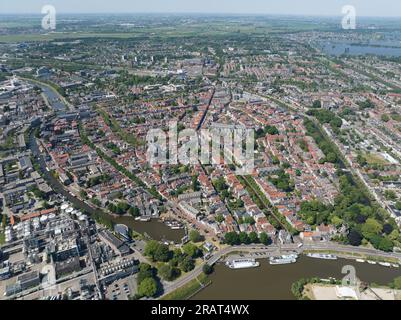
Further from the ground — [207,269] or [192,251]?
[192,251]

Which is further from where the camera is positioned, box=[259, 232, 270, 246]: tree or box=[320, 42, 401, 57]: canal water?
Answer: box=[320, 42, 401, 57]: canal water

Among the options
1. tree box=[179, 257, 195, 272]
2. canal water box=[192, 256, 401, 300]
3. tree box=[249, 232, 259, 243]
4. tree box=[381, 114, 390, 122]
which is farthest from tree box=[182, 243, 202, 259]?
tree box=[381, 114, 390, 122]

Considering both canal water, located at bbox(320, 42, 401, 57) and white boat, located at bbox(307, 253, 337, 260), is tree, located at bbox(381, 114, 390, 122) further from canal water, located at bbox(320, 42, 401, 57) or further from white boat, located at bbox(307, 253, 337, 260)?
canal water, located at bbox(320, 42, 401, 57)

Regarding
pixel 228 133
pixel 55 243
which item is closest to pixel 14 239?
pixel 55 243

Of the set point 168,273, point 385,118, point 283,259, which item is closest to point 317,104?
point 385,118

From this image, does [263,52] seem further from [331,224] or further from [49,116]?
[331,224]

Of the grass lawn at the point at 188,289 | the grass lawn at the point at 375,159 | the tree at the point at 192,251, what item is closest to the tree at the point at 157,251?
the tree at the point at 192,251

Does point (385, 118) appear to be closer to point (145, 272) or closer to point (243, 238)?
point (243, 238)
